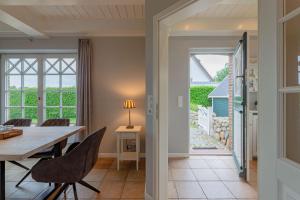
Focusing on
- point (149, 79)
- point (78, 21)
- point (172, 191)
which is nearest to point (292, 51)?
Answer: point (149, 79)

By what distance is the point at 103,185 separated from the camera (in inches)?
124

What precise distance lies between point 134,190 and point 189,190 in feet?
2.33

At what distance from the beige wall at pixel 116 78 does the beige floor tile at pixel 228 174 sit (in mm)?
1676

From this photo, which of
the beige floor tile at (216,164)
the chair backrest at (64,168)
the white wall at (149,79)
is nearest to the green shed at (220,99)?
the beige floor tile at (216,164)

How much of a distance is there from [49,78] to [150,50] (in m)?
3.09

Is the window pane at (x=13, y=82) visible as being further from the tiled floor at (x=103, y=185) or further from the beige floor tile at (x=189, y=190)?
the beige floor tile at (x=189, y=190)

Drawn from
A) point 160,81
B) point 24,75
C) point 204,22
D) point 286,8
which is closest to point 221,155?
point 204,22

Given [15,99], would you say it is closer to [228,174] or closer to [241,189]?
[228,174]

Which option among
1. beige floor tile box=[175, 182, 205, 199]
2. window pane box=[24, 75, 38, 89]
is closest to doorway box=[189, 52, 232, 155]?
beige floor tile box=[175, 182, 205, 199]

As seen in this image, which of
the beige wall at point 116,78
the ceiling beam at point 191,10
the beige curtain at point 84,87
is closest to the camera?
the ceiling beam at point 191,10

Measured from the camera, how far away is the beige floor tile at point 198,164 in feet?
12.8

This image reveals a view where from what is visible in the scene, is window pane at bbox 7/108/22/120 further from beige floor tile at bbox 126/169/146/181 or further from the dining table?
beige floor tile at bbox 126/169/146/181

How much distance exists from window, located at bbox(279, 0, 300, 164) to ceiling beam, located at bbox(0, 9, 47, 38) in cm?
332

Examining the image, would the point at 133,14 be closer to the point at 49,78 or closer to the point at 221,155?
the point at 49,78
